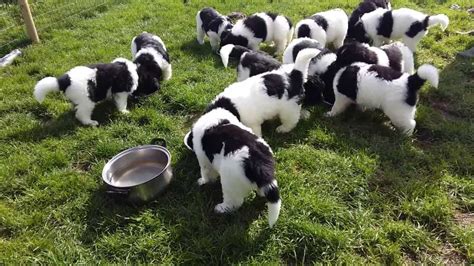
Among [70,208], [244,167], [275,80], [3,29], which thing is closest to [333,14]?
[275,80]

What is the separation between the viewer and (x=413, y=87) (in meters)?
4.14

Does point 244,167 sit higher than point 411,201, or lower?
higher

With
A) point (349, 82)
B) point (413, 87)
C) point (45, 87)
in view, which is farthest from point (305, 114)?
point (45, 87)

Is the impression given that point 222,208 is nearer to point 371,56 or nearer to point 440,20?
point 371,56

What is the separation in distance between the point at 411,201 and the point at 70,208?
318cm

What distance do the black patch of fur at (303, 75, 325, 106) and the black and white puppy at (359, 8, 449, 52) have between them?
6.41 ft

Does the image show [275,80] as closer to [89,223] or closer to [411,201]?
[411,201]

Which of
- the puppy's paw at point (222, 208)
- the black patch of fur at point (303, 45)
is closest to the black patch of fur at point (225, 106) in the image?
the puppy's paw at point (222, 208)

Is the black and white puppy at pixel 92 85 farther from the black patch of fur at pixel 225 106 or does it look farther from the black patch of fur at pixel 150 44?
the black patch of fur at pixel 225 106

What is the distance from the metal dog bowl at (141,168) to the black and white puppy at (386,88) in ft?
7.21

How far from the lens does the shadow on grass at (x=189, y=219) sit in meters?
3.27

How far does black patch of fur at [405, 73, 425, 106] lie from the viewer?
409 centimetres

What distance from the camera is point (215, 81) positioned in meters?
5.93

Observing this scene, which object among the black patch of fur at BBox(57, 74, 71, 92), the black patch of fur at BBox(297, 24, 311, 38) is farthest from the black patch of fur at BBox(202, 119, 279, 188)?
the black patch of fur at BBox(297, 24, 311, 38)
